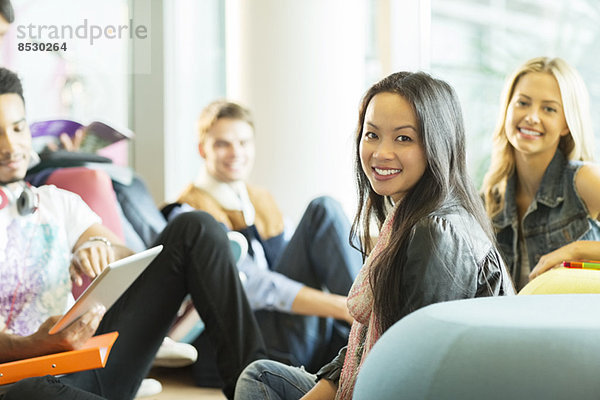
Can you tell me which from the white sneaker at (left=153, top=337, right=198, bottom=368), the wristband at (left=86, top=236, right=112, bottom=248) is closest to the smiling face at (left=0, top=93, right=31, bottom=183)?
the wristband at (left=86, top=236, right=112, bottom=248)

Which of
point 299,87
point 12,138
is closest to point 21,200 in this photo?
point 12,138

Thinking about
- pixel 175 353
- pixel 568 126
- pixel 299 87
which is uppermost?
pixel 299 87

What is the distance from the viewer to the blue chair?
0.90 m

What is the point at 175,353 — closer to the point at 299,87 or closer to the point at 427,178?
the point at 427,178

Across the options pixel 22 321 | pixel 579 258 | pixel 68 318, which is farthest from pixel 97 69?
pixel 579 258

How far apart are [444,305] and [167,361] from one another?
150 cm

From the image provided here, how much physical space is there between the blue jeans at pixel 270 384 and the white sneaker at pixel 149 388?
2.69 ft

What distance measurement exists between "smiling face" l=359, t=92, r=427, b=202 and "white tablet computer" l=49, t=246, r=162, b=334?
1.61 feet

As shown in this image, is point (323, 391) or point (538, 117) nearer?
point (323, 391)

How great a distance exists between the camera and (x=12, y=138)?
1974 mm

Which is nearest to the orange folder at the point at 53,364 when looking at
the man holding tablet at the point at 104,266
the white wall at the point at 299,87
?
the man holding tablet at the point at 104,266

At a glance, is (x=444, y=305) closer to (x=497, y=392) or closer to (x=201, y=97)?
Result: (x=497, y=392)

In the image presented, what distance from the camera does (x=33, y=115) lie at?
348cm

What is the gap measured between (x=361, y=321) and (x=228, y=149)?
1.42 meters
